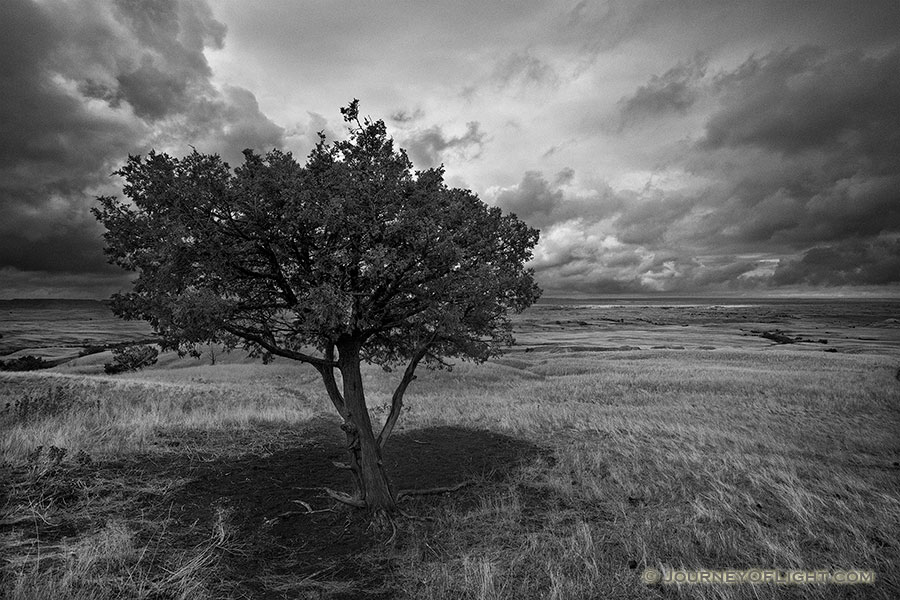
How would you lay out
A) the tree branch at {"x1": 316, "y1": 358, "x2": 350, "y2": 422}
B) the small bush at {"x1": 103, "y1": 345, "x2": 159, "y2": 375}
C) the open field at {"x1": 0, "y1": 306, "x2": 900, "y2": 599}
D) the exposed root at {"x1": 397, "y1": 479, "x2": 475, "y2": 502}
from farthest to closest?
the small bush at {"x1": 103, "y1": 345, "x2": 159, "y2": 375}
the exposed root at {"x1": 397, "y1": 479, "x2": 475, "y2": 502}
the tree branch at {"x1": 316, "y1": 358, "x2": 350, "y2": 422}
the open field at {"x1": 0, "y1": 306, "x2": 900, "y2": 599}

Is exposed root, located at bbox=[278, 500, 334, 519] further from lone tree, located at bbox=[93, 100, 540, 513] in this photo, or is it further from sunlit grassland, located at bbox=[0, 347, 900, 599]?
sunlit grassland, located at bbox=[0, 347, 900, 599]

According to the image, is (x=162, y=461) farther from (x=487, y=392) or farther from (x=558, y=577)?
(x=487, y=392)

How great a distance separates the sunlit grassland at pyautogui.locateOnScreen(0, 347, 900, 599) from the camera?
7176 millimetres

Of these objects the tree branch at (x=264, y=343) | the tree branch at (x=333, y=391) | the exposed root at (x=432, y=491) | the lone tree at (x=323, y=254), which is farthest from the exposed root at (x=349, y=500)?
the tree branch at (x=264, y=343)

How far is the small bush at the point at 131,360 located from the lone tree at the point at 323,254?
39849 millimetres

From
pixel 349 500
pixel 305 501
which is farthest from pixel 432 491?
pixel 305 501

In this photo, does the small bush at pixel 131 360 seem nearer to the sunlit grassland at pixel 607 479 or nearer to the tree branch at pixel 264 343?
the sunlit grassland at pixel 607 479

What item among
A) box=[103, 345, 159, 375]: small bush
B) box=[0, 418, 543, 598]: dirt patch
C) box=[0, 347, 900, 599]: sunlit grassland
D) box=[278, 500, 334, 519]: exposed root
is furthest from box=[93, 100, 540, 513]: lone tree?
box=[103, 345, 159, 375]: small bush

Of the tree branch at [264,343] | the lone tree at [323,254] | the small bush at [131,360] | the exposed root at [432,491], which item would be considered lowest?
the small bush at [131,360]

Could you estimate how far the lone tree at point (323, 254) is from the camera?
8.03 m

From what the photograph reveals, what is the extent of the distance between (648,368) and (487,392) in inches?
751

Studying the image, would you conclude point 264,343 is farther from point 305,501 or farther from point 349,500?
point 305,501

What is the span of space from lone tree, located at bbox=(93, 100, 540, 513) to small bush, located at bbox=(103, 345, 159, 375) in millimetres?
39849

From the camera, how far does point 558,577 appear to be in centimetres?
701
